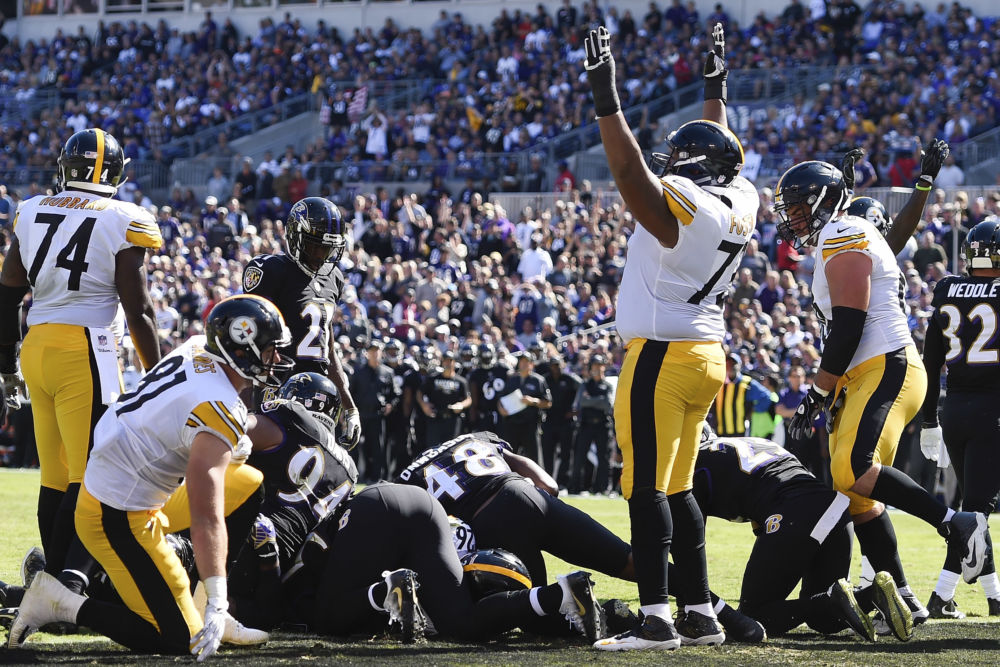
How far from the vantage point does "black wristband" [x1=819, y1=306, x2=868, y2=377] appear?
5.61m

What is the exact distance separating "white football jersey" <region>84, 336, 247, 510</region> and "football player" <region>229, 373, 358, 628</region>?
655 mm

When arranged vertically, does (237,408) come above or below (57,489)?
above

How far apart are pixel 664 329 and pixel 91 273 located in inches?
93.9

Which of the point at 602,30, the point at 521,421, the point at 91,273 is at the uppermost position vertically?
the point at 602,30

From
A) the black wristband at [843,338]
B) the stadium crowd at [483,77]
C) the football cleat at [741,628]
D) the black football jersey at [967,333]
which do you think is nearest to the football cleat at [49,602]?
the football cleat at [741,628]

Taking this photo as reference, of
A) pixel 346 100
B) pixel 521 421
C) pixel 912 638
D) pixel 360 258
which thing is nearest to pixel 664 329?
pixel 912 638

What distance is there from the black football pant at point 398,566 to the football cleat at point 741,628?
82 cm

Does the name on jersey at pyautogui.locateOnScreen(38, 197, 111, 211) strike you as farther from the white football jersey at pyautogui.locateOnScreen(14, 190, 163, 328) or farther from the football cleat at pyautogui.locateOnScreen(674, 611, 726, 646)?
the football cleat at pyautogui.locateOnScreen(674, 611, 726, 646)

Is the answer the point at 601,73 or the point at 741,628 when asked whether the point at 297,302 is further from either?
the point at 741,628

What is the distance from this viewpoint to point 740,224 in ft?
16.8

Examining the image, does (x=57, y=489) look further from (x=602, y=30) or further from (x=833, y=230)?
(x=833, y=230)

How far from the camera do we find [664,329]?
5031 millimetres

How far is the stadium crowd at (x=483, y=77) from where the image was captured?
64.4 ft

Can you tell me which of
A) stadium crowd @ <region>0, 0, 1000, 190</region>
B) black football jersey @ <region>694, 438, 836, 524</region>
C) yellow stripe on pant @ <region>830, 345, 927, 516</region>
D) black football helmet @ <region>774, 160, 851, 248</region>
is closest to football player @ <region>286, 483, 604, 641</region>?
black football jersey @ <region>694, 438, 836, 524</region>
